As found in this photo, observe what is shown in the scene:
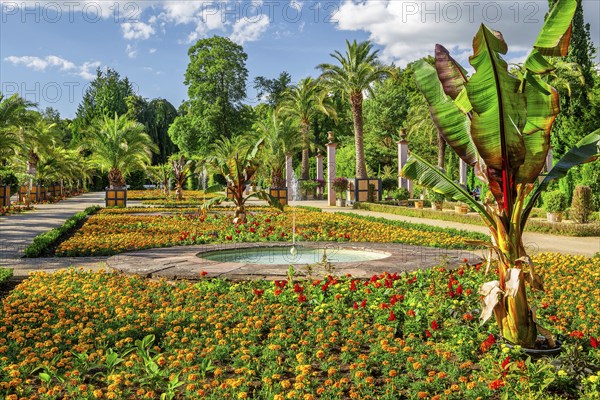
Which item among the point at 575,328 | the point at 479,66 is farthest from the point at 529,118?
the point at 575,328

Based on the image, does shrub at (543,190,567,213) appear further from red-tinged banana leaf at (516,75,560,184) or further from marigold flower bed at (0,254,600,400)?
red-tinged banana leaf at (516,75,560,184)

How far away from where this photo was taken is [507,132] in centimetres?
435

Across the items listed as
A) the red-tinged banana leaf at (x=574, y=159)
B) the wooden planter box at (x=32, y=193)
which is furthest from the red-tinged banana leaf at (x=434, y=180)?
the wooden planter box at (x=32, y=193)

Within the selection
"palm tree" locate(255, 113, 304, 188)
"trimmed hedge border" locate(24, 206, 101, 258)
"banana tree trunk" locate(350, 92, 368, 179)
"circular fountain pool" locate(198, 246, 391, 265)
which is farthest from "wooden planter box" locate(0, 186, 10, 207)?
"circular fountain pool" locate(198, 246, 391, 265)

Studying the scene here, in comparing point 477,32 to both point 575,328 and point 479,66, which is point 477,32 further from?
point 575,328

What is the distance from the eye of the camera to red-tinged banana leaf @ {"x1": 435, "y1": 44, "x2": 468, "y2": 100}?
4.71m

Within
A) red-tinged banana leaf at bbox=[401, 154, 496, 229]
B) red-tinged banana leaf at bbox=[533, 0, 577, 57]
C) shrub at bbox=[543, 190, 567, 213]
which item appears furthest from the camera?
shrub at bbox=[543, 190, 567, 213]

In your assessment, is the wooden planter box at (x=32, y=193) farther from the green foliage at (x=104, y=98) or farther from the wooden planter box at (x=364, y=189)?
the green foliage at (x=104, y=98)

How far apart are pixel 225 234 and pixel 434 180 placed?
9021 millimetres

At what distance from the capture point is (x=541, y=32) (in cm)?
455

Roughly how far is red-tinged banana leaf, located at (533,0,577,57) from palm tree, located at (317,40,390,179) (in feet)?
89.7

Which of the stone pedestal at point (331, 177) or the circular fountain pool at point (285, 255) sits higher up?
the stone pedestal at point (331, 177)

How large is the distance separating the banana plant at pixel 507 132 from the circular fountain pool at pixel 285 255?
17.3 feet

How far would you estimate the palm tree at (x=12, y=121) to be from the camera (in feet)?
76.7
